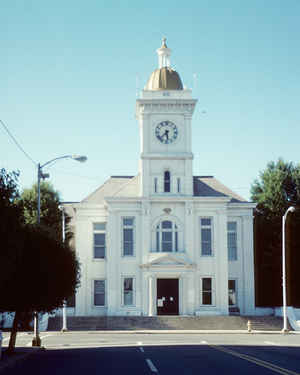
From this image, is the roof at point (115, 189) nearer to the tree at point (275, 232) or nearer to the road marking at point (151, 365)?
the tree at point (275, 232)

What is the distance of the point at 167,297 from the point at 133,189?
354 inches

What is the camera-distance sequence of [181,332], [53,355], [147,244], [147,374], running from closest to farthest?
1. [147,374]
2. [53,355]
3. [181,332]
4. [147,244]

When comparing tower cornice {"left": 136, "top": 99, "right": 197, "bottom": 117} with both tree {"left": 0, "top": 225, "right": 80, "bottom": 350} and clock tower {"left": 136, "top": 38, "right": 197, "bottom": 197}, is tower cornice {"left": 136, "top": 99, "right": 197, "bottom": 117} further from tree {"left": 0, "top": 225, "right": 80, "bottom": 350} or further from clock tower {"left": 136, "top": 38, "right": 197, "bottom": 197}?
tree {"left": 0, "top": 225, "right": 80, "bottom": 350}

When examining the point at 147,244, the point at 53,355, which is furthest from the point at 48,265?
the point at 147,244

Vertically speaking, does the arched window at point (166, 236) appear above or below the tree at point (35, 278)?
above

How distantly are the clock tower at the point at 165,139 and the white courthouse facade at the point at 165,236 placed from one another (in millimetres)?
78

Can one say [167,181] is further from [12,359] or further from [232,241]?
[12,359]

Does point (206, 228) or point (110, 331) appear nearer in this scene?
point (110, 331)

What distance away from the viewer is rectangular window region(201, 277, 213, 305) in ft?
173

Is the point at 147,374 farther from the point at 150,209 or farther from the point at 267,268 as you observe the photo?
the point at 267,268

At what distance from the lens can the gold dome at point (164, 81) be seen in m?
54.8

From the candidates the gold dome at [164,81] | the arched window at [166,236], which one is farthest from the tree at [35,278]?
the gold dome at [164,81]

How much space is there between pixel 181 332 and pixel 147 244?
875 cm

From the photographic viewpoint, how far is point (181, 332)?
4553cm
